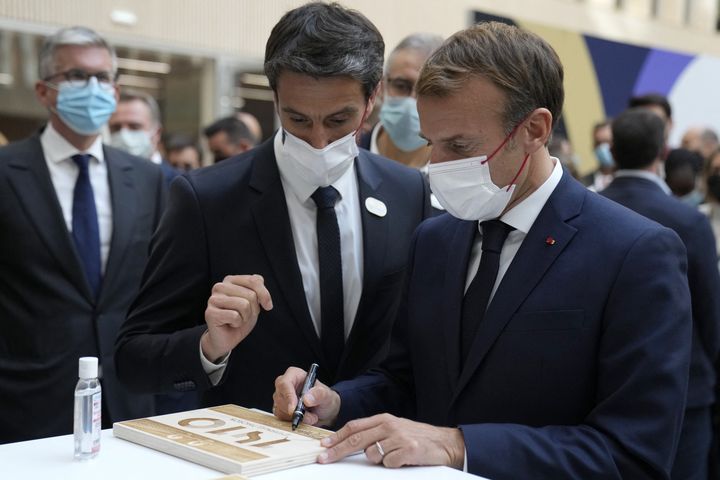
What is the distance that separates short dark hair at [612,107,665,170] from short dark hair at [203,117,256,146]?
10.1 ft

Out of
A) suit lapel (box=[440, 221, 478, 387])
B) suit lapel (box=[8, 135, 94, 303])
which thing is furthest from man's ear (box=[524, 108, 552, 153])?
suit lapel (box=[8, 135, 94, 303])

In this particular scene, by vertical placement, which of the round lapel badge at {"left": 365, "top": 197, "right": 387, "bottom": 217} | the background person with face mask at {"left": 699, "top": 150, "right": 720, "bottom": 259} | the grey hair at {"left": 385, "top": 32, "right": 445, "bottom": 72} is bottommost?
the background person with face mask at {"left": 699, "top": 150, "right": 720, "bottom": 259}

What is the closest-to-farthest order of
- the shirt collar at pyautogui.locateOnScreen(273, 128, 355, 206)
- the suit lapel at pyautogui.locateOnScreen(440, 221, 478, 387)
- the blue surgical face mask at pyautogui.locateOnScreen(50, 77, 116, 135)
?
the suit lapel at pyautogui.locateOnScreen(440, 221, 478, 387), the shirt collar at pyautogui.locateOnScreen(273, 128, 355, 206), the blue surgical face mask at pyautogui.locateOnScreen(50, 77, 116, 135)

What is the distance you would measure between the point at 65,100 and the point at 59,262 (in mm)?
793

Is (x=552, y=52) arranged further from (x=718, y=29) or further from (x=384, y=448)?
(x=718, y=29)

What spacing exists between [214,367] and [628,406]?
1.02m

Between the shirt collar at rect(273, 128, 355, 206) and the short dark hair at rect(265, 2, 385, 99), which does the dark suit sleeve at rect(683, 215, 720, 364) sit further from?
the short dark hair at rect(265, 2, 385, 99)

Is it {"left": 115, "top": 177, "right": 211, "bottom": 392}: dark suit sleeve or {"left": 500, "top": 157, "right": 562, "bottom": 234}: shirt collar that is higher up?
{"left": 500, "top": 157, "right": 562, "bottom": 234}: shirt collar

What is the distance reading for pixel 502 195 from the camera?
217 centimetres

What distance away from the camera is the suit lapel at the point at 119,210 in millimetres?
4023

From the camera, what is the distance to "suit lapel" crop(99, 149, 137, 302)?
4.02m

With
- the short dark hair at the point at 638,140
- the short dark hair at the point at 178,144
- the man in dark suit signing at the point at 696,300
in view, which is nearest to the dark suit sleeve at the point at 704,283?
the man in dark suit signing at the point at 696,300

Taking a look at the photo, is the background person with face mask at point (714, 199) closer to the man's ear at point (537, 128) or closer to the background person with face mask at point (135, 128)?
the background person with face mask at point (135, 128)

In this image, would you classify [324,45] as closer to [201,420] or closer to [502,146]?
[502,146]
